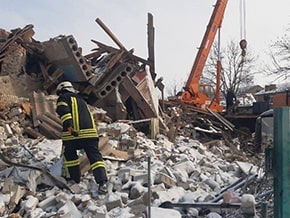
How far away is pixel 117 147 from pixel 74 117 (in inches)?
68.8

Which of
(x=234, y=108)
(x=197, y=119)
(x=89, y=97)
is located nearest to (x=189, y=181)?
(x=89, y=97)

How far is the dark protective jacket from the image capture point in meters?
5.39

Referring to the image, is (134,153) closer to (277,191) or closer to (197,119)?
(277,191)

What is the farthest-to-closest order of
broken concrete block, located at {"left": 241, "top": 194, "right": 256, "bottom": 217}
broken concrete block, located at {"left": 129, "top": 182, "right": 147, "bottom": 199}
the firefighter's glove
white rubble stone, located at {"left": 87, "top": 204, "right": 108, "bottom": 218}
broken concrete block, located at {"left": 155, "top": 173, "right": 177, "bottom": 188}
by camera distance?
broken concrete block, located at {"left": 155, "top": 173, "right": 177, "bottom": 188} → the firefighter's glove → broken concrete block, located at {"left": 129, "top": 182, "right": 147, "bottom": 199} → white rubble stone, located at {"left": 87, "top": 204, "right": 108, "bottom": 218} → broken concrete block, located at {"left": 241, "top": 194, "right": 256, "bottom": 217}

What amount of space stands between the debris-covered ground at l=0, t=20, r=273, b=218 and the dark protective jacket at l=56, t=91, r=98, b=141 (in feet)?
1.73

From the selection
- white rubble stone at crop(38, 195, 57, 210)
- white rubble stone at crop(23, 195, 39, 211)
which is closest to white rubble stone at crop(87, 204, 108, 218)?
white rubble stone at crop(38, 195, 57, 210)

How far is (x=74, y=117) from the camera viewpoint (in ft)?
17.9

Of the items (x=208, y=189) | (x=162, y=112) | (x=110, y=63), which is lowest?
(x=208, y=189)

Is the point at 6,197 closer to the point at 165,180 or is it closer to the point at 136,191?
the point at 136,191

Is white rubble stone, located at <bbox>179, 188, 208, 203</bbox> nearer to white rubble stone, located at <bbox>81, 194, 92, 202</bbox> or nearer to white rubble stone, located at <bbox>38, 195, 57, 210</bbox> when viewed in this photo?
white rubble stone, located at <bbox>81, 194, 92, 202</bbox>

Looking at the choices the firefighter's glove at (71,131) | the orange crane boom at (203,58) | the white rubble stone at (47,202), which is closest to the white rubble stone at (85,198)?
the white rubble stone at (47,202)

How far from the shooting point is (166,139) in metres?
8.80

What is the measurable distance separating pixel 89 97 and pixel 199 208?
573 cm

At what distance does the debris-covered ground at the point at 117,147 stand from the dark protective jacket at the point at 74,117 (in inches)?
20.8
